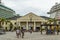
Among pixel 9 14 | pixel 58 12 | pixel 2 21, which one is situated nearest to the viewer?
pixel 2 21

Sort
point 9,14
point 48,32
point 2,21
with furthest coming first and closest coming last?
point 9,14
point 2,21
point 48,32

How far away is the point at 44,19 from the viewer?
8525cm

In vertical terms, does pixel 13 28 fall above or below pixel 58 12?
below

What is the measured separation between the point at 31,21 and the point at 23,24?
3089mm

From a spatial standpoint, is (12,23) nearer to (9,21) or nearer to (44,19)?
(9,21)

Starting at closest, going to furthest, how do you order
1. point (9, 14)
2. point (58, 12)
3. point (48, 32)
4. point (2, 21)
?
point (48, 32)
point (2, 21)
point (58, 12)
point (9, 14)

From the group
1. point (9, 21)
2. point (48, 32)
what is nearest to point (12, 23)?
point (9, 21)

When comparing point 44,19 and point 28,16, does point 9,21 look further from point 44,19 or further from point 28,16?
point 44,19

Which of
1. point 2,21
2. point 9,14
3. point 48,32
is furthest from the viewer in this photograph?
point 9,14

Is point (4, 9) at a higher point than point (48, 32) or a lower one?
higher

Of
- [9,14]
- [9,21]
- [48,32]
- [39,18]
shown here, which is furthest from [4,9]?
[48,32]

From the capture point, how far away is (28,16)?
85.2 metres

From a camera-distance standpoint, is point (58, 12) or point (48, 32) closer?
point (48, 32)

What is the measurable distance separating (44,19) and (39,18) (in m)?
1.99
